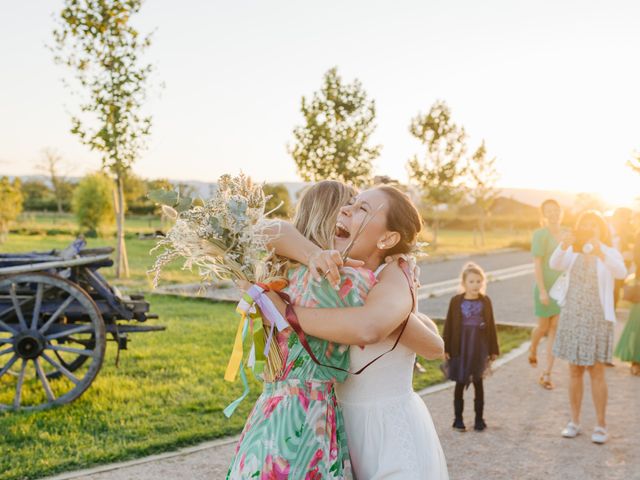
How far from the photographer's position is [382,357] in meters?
2.57

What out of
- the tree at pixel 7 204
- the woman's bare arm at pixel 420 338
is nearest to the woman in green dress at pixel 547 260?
the woman's bare arm at pixel 420 338

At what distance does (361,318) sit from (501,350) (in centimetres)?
767

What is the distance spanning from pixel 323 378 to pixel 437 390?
4.95 meters

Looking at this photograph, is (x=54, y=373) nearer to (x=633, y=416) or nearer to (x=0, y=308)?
(x=0, y=308)

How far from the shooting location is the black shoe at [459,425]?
19.2ft

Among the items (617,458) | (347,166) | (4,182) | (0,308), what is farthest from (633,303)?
(4,182)

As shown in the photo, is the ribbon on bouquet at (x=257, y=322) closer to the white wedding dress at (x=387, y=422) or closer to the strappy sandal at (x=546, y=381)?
the white wedding dress at (x=387, y=422)

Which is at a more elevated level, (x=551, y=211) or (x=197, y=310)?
(x=551, y=211)

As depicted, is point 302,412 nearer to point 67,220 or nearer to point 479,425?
point 479,425

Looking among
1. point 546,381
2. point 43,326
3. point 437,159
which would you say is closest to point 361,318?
point 43,326

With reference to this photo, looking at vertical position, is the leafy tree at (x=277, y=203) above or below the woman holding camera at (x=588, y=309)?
above

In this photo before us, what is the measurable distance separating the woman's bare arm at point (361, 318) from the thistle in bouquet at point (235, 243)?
0.11m

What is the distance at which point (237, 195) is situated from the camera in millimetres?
2350

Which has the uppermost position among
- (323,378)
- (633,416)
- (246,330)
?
(246,330)
